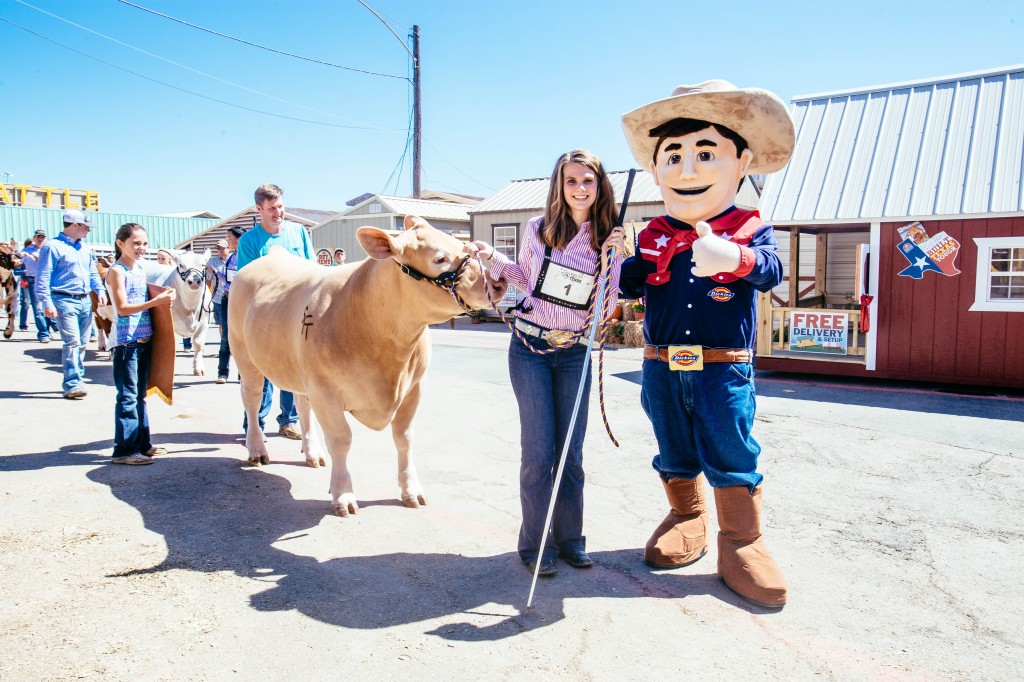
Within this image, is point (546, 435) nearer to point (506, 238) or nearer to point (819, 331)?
point (819, 331)

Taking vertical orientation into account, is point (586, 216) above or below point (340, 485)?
above

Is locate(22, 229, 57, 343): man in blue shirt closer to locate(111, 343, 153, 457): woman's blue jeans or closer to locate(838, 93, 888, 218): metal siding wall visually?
locate(111, 343, 153, 457): woman's blue jeans

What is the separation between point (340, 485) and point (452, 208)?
67.3 ft

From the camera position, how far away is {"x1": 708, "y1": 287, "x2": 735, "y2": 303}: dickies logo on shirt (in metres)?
3.19

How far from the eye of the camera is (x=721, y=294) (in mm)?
3189

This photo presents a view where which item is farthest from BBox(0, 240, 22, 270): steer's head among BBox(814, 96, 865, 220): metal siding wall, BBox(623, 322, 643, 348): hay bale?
BBox(814, 96, 865, 220): metal siding wall

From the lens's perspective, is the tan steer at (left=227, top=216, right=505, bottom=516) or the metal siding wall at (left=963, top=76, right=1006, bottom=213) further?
the metal siding wall at (left=963, top=76, right=1006, bottom=213)

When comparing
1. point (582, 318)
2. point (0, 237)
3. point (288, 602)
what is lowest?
point (288, 602)

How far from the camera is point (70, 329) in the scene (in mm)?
8047

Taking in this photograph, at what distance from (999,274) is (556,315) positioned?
335 inches

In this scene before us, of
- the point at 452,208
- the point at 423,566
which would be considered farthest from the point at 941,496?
the point at 452,208

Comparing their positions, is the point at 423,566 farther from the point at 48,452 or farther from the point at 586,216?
the point at 48,452

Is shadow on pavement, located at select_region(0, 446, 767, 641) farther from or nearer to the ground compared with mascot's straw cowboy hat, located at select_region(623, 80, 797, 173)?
nearer to the ground

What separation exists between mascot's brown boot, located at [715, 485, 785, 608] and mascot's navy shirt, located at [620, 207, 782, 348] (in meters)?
0.71
